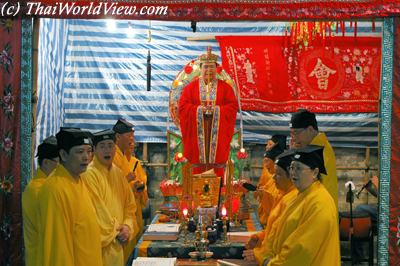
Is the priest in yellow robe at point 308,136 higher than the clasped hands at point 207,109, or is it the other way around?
the clasped hands at point 207,109

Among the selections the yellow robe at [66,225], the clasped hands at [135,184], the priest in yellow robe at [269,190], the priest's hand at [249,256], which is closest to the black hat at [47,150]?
the yellow robe at [66,225]

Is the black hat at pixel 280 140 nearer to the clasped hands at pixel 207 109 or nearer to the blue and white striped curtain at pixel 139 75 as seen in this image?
the clasped hands at pixel 207 109

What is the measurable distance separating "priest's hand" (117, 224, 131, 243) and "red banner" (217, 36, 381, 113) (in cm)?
424

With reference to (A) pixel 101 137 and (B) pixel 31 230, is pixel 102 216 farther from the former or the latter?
(A) pixel 101 137

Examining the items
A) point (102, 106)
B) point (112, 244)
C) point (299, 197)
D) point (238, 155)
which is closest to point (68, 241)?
point (112, 244)

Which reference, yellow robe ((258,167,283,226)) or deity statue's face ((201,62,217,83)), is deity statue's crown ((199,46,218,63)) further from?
yellow robe ((258,167,283,226))

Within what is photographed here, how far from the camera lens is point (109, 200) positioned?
5605 millimetres

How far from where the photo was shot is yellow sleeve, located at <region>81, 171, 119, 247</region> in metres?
5.23

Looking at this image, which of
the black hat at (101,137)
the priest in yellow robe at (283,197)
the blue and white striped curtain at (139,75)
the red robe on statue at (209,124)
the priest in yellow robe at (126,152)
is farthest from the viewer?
the blue and white striped curtain at (139,75)

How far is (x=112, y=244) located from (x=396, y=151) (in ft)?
8.71

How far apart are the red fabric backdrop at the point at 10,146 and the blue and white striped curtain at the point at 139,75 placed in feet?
13.1

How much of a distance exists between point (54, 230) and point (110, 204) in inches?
50.3

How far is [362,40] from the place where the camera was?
9.16 meters

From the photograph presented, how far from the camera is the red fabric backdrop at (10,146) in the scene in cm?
536
